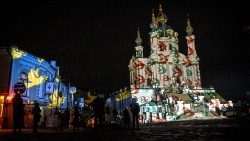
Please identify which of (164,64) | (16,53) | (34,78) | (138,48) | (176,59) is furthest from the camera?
(138,48)

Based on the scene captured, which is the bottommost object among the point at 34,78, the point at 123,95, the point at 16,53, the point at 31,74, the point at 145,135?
the point at 145,135

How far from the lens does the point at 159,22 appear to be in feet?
339

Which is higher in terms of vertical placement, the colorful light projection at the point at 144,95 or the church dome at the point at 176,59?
the church dome at the point at 176,59

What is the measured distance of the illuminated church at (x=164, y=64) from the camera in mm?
88238

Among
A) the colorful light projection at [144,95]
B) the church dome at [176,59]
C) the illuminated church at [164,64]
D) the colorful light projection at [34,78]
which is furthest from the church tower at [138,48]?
the colorful light projection at [34,78]

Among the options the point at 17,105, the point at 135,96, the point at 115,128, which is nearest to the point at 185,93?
the point at 135,96

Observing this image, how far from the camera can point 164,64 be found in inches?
3536

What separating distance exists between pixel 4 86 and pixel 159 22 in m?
80.6

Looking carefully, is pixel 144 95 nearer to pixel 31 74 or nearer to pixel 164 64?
pixel 164 64

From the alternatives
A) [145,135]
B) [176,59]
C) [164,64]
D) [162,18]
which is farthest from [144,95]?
[145,135]

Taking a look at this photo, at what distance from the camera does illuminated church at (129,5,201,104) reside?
88.2 m

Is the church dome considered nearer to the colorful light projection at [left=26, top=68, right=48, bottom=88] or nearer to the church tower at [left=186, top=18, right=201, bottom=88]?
the church tower at [left=186, top=18, right=201, bottom=88]

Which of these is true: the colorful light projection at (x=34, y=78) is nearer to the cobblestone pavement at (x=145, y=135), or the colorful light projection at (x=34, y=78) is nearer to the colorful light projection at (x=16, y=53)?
the colorful light projection at (x=16, y=53)

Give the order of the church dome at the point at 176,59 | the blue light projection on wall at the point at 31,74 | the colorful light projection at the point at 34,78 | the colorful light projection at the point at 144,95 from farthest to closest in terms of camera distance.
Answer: the church dome at the point at 176,59
the colorful light projection at the point at 144,95
the colorful light projection at the point at 34,78
the blue light projection on wall at the point at 31,74
